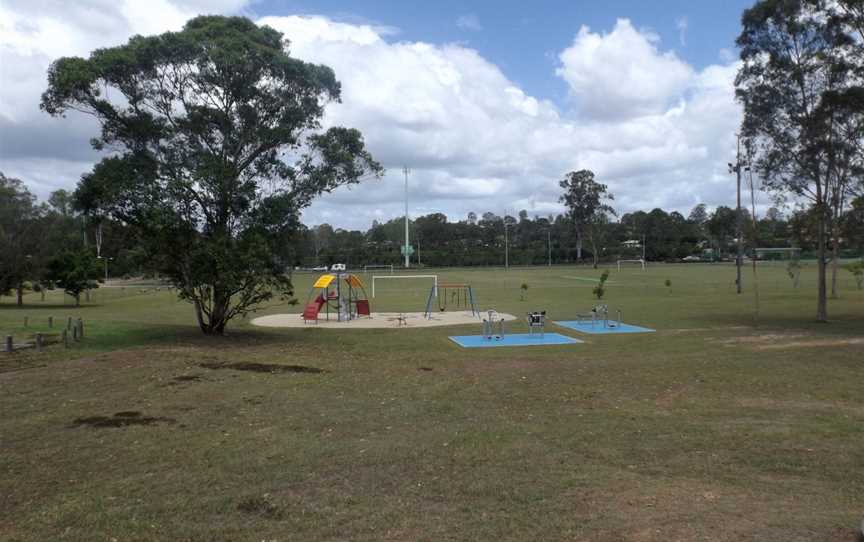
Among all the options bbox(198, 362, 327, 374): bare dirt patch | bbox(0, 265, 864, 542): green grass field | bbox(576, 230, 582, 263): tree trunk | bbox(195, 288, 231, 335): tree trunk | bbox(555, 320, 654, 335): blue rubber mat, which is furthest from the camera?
bbox(576, 230, 582, 263): tree trunk

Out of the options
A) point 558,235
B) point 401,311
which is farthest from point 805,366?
point 558,235

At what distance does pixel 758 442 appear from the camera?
23.3ft

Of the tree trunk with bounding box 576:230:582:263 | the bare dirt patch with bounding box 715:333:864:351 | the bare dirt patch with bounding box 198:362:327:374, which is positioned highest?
the tree trunk with bounding box 576:230:582:263

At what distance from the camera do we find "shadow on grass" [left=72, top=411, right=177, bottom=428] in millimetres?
7957

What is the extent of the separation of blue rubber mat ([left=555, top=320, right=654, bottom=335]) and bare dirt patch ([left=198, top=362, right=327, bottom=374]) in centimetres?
1076

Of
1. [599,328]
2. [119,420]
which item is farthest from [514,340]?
[119,420]

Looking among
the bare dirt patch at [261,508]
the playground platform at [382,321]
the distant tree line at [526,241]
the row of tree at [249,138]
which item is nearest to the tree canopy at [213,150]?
the row of tree at [249,138]

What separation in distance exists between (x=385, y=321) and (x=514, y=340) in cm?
787

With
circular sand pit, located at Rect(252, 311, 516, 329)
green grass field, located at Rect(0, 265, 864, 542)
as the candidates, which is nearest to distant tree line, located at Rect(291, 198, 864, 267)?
circular sand pit, located at Rect(252, 311, 516, 329)

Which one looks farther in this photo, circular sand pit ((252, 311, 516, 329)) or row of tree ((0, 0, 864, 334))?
circular sand pit ((252, 311, 516, 329))

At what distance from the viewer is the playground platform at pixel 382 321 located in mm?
23486

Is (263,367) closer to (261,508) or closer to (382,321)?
(261,508)

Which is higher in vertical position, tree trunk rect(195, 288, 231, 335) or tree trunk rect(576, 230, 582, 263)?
tree trunk rect(576, 230, 582, 263)

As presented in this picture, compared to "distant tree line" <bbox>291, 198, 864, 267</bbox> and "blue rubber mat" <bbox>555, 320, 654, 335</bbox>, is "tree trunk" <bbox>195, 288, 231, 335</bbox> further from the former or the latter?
"distant tree line" <bbox>291, 198, 864, 267</bbox>
